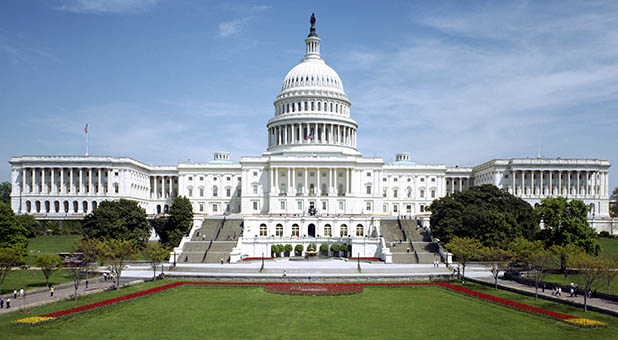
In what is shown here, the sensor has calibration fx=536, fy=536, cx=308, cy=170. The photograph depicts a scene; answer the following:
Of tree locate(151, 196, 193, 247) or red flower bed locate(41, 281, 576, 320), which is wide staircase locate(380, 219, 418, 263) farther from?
tree locate(151, 196, 193, 247)

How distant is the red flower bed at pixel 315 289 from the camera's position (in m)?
48.6

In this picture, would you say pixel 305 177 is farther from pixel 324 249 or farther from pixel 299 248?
pixel 324 249

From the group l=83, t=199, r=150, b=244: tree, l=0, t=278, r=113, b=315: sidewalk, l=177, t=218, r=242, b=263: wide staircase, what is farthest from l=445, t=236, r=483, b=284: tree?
l=83, t=199, r=150, b=244: tree

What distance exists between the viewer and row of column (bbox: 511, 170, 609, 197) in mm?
121125

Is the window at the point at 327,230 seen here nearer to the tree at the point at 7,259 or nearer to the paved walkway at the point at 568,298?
the paved walkway at the point at 568,298

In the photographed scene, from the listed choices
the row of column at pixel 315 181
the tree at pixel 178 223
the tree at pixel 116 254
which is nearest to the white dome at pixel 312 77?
the row of column at pixel 315 181

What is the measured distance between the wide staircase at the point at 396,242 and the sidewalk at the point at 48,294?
131 ft

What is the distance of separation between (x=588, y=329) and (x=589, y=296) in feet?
41.4

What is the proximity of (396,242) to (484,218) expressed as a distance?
15.2m

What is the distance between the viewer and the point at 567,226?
6194 centimetres

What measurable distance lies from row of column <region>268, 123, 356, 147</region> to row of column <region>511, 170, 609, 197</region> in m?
39.9

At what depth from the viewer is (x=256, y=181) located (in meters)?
114

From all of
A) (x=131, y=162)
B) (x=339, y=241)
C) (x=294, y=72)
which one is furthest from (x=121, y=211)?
(x=294, y=72)

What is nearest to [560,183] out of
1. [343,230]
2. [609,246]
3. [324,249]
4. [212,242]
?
[609,246]
